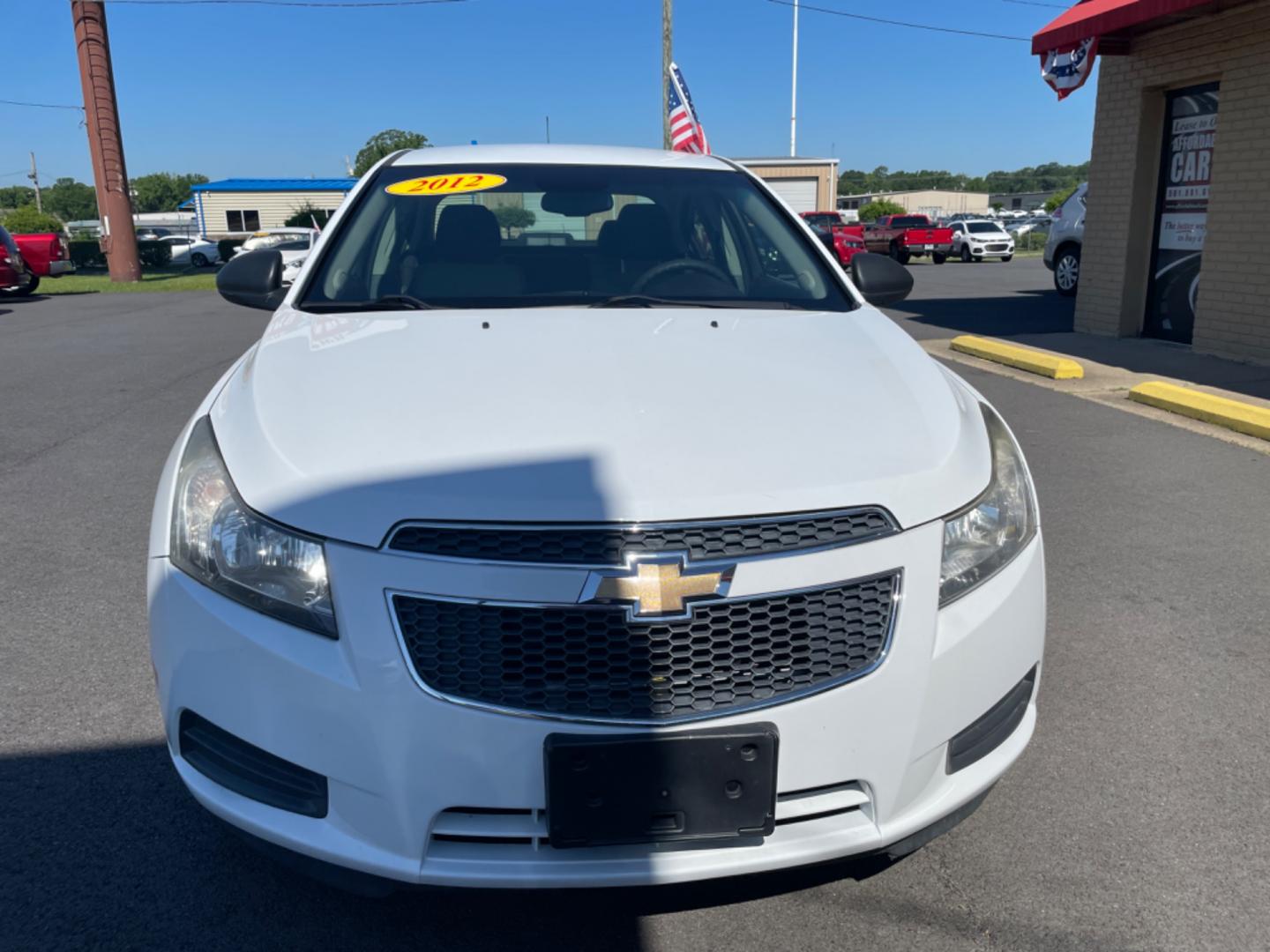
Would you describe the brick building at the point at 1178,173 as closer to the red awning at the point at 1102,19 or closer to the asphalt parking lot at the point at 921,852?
the red awning at the point at 1102,19

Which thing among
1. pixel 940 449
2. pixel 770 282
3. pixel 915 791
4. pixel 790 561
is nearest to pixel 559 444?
pixel 790 561

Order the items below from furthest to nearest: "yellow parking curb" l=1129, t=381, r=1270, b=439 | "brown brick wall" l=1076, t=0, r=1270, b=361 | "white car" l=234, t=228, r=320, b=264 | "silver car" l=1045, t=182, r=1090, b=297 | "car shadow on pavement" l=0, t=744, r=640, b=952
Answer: "white car" l=234, t=228, r=320, b=264 → "silver car" l=1045, t=182, r=1090, b=297 → "brown brick wall" l=1076, t=0, r=1270, b=361 → "yellow parking curb" l=1129, t=381, r=1270, b=439 → "car shadow on pavement" l=0, t=744, r=640, b=952

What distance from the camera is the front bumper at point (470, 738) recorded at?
5.79 ft

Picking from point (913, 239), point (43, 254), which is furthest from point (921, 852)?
point (913, 239)

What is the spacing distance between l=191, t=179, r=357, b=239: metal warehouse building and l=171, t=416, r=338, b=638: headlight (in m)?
62.4

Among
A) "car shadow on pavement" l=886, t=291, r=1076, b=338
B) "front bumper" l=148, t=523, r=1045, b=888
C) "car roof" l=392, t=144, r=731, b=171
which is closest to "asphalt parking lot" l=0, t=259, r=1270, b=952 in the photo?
"front bumper" l=148, t=523, r=1045, b=888

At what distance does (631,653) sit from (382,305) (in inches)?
62.2

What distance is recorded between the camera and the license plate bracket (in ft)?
5.77

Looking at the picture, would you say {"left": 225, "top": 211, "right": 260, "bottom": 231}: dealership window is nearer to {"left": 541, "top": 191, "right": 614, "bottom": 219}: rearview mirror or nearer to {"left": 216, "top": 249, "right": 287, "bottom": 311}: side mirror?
{"left": 216, "top": 249, "right": 287, "bottom": 311}: side mirror

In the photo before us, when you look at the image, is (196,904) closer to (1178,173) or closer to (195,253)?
(1178,173)

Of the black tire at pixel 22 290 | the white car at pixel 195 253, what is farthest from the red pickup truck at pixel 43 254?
the white car at pixel 195 253

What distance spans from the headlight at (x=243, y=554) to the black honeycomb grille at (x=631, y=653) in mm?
189

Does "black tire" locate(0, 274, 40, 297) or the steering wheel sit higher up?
the steering wheel

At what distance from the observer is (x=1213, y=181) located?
9398mm
